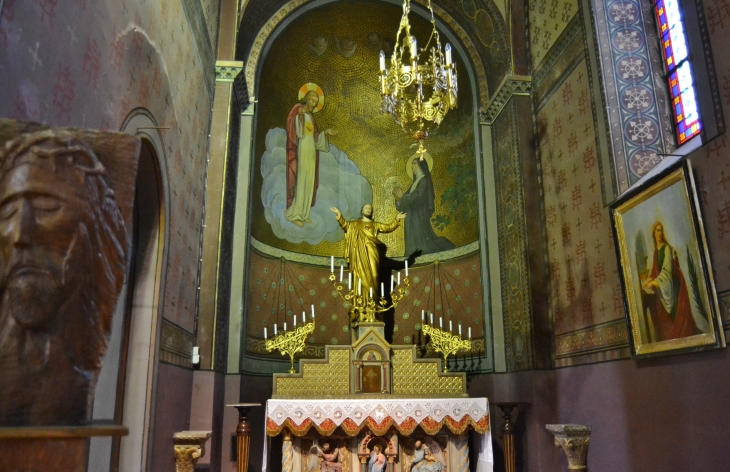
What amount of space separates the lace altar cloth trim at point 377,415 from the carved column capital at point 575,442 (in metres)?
1.24

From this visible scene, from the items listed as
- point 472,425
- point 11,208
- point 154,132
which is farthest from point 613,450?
point 11,208

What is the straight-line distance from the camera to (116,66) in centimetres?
475

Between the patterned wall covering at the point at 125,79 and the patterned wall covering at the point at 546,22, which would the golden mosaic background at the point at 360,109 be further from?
the patterned wall covering at the point at 125,79

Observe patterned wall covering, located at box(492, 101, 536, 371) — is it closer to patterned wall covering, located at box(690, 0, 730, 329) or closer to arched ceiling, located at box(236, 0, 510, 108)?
arched ceiling, located at box(236, 0, 510, 108)

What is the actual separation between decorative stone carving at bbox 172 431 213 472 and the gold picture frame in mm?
5082

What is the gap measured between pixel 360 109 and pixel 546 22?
4520 mm

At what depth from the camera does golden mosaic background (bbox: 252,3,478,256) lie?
38.3 ft

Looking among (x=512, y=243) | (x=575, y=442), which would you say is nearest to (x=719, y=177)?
(x=575, y=442)

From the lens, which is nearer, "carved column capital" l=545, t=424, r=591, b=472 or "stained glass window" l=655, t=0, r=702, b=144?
"stained glass window" l=655, t=0, r=702, b=144

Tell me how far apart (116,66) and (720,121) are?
5.43m

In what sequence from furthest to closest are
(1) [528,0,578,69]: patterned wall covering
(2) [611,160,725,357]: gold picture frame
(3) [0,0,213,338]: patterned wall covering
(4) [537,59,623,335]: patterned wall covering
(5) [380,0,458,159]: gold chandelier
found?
(1) [528,0,578,69]: patterned wall covering < (4) [537,59,623,335]: patterned wall covering < (5) [380,0,458,159]: gold chandelier < (2) [611,160,725,357]: gold picture frame < (3) [0,0,213,338]: patterned wall covering

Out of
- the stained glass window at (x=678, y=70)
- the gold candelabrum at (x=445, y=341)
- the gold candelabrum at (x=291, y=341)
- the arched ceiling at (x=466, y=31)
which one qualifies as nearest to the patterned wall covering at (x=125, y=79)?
the gold candelabrum at (x=291, y=341)

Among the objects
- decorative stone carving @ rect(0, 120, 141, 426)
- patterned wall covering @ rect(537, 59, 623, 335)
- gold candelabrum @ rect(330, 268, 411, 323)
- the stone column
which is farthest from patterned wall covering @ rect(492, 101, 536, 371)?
decorative stone carving @ rect(0, 120, 141, 426)

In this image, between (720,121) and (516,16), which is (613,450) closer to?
(720,121)
